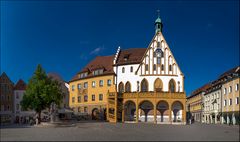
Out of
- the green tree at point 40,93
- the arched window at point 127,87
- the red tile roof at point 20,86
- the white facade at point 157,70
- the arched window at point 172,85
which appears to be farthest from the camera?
the red tile roof at point 20,86

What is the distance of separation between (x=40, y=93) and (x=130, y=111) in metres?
21.5

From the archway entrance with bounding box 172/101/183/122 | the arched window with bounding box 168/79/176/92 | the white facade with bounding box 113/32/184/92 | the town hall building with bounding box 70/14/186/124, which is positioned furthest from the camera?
the white facade with bounding box 113/32/184/92

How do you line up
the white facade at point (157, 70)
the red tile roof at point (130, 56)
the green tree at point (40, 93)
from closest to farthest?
the green tree at point (40, 93), the white facade at point (157, 70), the red tile roof at point (130, 56)

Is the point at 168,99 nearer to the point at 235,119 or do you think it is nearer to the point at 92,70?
the point at 235,119

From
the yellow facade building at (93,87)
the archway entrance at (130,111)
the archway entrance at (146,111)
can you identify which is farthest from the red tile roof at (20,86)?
the archway entrance at (146,111)

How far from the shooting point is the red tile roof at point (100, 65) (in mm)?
70062

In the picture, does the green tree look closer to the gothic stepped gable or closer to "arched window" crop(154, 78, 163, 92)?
the gothic stepped gable

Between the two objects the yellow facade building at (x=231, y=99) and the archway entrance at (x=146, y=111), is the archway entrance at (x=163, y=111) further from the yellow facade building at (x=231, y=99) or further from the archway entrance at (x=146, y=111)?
the yellow facade building at (x=231, y=99)

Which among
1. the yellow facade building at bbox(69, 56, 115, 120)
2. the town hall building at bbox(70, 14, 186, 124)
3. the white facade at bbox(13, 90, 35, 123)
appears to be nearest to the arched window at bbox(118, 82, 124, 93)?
the town hall building at bbox(70, 14, 186, 124)

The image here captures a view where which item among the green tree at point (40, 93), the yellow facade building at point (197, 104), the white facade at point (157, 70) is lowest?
the yellow facade building at point (197, 104)

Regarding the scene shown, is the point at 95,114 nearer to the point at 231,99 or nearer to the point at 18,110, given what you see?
the point at 18,110

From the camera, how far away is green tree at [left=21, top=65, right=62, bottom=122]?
50.3m

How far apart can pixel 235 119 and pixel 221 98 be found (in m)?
10.3

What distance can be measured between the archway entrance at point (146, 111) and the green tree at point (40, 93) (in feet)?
63.3
